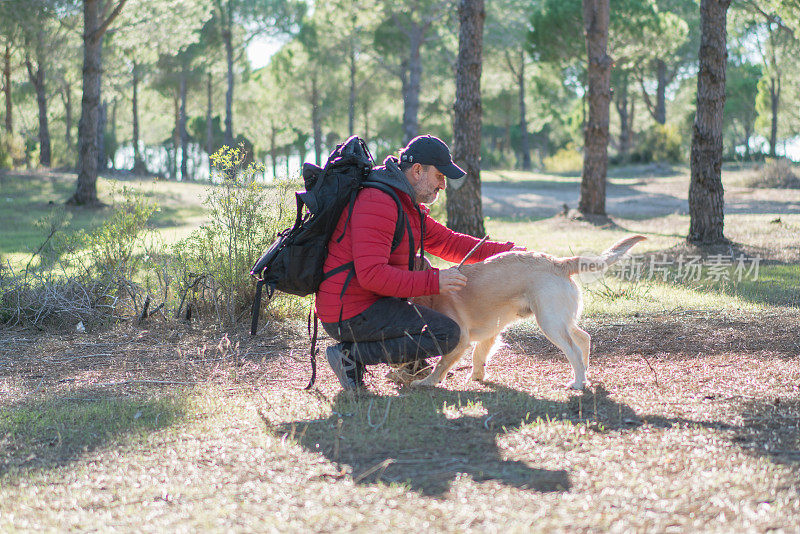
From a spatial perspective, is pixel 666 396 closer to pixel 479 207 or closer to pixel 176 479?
pixel 176 479

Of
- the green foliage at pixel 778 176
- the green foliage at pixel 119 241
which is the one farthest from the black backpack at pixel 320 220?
the green foliage at pixel 778 176

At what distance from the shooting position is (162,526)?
2.34m

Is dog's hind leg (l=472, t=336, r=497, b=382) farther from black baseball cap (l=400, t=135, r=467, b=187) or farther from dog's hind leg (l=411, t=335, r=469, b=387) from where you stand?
black baseball cap (l=400, t=135, r=467, b=187)

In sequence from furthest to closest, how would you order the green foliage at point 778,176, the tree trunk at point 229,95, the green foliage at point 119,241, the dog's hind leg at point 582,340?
the tree trunk at point 229,95 → the green foliage at point 778,176 → the green foliage at point 119,241 → the dog's hind leg at point 582,340

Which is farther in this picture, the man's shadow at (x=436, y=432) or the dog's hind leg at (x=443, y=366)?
the dog's hind leg at (x=443, y=366)

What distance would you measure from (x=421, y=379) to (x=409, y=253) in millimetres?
780

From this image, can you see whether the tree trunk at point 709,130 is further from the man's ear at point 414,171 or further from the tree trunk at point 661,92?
the tree trunk at point 661,92

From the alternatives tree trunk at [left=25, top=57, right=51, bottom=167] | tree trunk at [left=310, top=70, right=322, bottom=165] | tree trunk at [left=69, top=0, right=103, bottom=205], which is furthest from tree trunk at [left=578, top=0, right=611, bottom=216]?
tree trunk at [left=310, top=70, right=322, bottom=165]

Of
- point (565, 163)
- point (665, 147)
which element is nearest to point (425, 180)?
point (665, 147)

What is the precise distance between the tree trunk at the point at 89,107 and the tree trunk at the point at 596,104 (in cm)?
953

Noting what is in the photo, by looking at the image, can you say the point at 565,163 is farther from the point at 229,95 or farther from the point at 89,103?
the point at 89,103

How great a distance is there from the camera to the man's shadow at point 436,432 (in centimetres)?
270

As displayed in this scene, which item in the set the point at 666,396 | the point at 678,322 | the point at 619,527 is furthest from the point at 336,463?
the point at 678,322

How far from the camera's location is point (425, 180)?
12.9 ft
